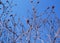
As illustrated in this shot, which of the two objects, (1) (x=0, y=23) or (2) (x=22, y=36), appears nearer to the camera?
(2) (x=22, y=36)

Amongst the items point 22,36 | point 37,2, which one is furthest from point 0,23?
point 37,2

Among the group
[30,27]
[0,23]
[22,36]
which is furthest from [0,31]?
[30,27]

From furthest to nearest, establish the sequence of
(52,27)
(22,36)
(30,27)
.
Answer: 1. (52,27)
2. (22,36)
3. (30,27)

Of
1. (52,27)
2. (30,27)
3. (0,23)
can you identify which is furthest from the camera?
(52,27)

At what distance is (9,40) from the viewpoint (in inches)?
196

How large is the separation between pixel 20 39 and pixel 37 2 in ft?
4.35

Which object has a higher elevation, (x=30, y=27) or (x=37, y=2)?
(x=37, y=2)

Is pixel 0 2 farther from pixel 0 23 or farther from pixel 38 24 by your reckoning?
pixel 38 24

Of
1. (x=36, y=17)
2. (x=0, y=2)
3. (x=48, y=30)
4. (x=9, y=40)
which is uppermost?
(x=0, y=2)

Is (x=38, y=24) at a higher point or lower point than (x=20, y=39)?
higher

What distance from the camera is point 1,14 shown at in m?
5.23

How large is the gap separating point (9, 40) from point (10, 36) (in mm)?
119

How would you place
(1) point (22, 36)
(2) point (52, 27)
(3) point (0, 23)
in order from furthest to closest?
(2) point (52, 27), (3) point (0, 23), (1) point (22, 36)

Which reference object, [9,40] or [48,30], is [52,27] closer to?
[48,30]
